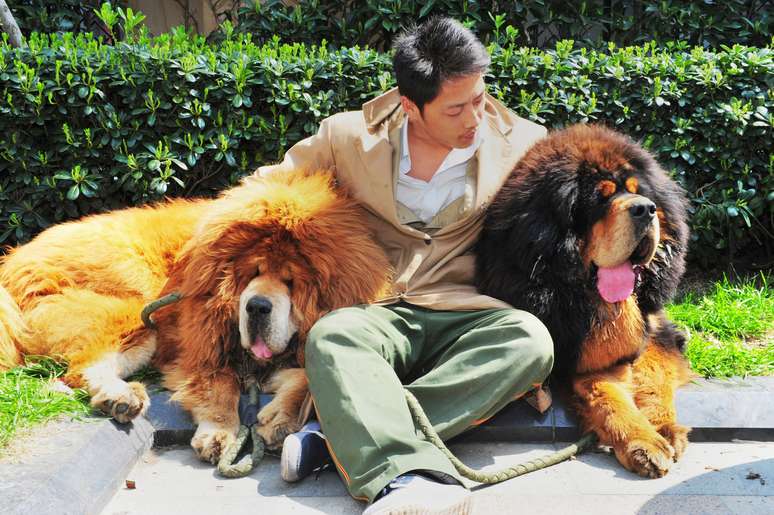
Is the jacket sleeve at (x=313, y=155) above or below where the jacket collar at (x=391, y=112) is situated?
below

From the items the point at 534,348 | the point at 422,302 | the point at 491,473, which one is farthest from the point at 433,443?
the point at 422,302

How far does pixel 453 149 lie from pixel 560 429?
3.96 feet

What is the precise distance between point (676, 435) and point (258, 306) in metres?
1.61

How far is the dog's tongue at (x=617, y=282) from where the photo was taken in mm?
2906

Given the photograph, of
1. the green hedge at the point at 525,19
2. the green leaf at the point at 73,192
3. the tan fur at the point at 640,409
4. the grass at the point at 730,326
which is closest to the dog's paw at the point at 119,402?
the green leaf at the point at 73,192

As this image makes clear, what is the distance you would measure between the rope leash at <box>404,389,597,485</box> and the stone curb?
0.16 meters

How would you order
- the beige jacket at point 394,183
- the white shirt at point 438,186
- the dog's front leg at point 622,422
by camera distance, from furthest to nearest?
the white shirt at point 438,186 → the beige jacket at point 394,183 → the dog's front leg at point 622,422

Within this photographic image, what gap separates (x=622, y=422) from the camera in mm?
2805

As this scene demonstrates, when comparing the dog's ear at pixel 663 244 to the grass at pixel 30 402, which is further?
the dog's ear at pixel 663 244

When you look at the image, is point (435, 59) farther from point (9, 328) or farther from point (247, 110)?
A: point (9, 328)

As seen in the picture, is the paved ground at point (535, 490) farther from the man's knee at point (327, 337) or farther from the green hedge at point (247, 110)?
the green hedge at point (247, 110)

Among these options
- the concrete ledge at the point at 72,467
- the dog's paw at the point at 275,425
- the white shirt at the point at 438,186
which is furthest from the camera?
the white shirt at the point at 438,186

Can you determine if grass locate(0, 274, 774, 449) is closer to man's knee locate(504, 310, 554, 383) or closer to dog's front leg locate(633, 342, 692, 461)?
dog's front leg locate(633, 342, 692, 461)

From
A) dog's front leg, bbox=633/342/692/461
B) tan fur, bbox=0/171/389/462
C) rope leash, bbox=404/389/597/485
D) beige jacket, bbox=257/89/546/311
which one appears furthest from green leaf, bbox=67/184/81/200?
dog's front leg, bbox=633/342/692/461
